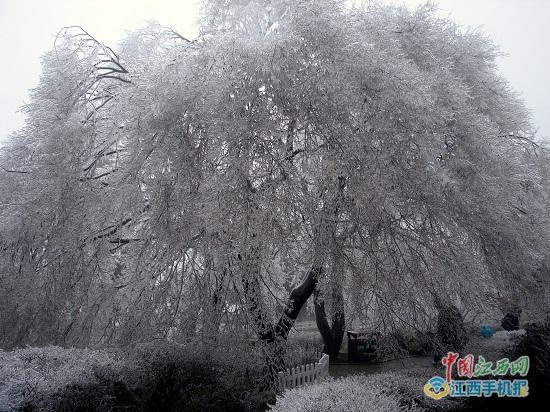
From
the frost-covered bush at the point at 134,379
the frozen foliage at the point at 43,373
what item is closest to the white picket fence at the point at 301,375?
the frost-covered bush at the point at 134,379

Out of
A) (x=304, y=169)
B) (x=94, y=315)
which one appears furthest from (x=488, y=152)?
(x=94, y=315)

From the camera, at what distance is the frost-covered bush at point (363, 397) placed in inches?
166

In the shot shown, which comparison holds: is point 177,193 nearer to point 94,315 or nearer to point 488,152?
point 94,315

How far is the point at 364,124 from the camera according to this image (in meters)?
5.93

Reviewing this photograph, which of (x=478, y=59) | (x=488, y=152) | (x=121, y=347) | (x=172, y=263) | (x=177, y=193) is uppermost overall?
(x=478, y=59)

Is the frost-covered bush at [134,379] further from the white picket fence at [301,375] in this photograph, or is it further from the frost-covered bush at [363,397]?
the frost-covered bush at [363,397]

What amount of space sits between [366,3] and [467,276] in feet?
16.9

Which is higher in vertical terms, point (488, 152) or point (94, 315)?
point (488, 152)

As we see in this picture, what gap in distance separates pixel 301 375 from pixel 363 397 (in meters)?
3.67

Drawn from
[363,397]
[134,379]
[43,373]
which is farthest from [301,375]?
[43,373]

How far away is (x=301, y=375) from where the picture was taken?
798 cm

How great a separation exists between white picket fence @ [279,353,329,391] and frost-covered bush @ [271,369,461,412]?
167cm

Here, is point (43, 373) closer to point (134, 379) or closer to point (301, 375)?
point (134, 379)

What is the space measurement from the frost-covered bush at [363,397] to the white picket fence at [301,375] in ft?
5.49
